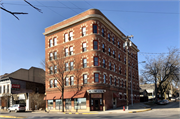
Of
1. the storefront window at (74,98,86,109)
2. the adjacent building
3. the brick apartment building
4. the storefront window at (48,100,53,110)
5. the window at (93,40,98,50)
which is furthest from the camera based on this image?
the adjacent building

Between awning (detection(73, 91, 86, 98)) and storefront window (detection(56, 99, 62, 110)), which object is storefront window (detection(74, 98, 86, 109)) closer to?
awning (detection(73, 91, 86, 98))

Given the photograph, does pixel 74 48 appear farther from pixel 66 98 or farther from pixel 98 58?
pixel 66 98

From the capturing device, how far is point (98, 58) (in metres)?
33.2

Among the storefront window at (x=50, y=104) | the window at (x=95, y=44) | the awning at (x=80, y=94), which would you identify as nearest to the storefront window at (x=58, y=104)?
the storefront window at (x=50, y=104)

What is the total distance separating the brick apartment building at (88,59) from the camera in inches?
1268

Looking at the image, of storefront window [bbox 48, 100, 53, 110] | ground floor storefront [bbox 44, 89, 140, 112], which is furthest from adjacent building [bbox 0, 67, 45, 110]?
ground floor storefront [bbox 44, 89, 140, 112]

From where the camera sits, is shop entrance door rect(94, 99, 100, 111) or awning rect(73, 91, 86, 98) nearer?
awning rect(73, 91, 86, 98)

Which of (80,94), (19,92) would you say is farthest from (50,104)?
(19,92)

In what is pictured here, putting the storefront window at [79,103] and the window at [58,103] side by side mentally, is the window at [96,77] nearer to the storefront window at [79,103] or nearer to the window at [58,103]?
the storefront window at [79,103]

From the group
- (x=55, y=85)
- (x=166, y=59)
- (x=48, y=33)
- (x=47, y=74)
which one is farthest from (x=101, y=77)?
(x=166, y=59)

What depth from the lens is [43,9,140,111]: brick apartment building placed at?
32.2 m

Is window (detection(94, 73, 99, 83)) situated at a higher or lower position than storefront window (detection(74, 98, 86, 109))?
higher

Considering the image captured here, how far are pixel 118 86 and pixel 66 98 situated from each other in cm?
1290

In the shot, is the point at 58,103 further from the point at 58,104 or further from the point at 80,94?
the point at 80,94
